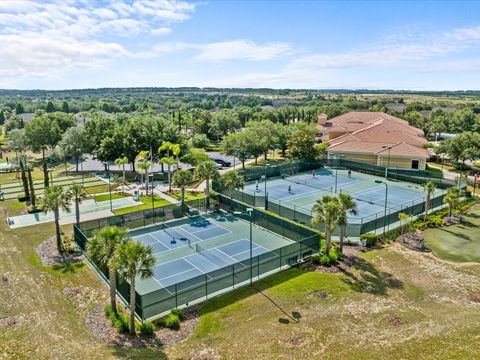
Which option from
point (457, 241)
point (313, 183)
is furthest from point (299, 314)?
point (313, 183)

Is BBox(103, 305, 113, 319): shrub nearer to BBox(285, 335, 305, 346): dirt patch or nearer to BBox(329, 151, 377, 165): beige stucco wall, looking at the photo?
BBox(285, 335, 305, 346): dirt patch

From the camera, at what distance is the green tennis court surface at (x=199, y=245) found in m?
26.2

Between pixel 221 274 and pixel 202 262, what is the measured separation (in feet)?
14.4

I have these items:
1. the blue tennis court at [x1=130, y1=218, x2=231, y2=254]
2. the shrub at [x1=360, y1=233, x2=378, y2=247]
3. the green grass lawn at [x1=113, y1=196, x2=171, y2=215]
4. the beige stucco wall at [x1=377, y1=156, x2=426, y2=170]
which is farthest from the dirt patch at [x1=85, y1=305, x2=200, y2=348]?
the beige stucco wall at [x1=377, y1=156, x2=426, y2=170]

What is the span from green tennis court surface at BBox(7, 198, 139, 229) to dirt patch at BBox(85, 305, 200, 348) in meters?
16.0

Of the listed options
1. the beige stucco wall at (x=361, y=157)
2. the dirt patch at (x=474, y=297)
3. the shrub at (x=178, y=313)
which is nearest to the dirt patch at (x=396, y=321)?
the dirt patch at (x=474, y=297)

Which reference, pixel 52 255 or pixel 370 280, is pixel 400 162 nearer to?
pixel 370 280

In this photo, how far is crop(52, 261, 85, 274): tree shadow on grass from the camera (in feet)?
87.5

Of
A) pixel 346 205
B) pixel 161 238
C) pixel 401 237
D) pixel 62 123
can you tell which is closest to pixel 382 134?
pixel 401 237

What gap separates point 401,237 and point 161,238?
2010 cm

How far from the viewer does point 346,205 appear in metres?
28.5

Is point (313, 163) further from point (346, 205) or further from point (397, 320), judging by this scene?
point (397, 320)

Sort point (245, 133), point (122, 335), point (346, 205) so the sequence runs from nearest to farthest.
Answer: point (122, 335)
point (346, 205)
point (245, 133)

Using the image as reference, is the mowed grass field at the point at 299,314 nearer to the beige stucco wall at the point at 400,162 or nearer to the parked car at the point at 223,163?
the beige stucco wall at the point at 400,162
